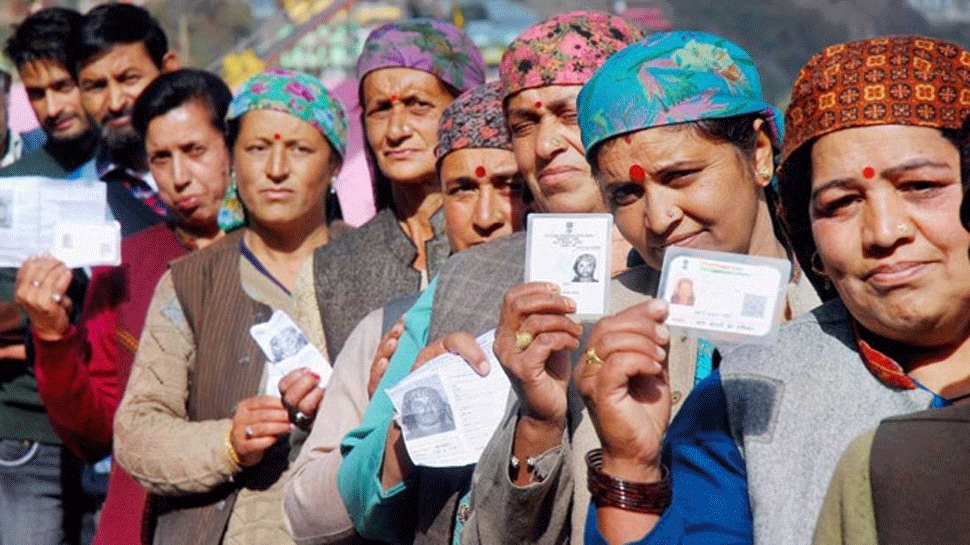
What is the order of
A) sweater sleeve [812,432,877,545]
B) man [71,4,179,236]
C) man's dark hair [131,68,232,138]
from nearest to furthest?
sweater sleeve [812,432,877,545], man's dark hair [131,68,232,138], man [71,4,179,236]

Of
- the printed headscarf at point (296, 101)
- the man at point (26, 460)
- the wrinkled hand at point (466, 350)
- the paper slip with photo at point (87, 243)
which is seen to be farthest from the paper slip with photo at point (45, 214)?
the wrinkled hand at point (466, 350)

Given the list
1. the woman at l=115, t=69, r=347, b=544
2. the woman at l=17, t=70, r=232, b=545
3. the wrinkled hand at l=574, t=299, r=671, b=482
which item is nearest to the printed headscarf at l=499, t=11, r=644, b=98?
the woman at l=115, t=69, r=347, b=544

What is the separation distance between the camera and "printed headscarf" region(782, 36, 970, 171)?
2.78 metres

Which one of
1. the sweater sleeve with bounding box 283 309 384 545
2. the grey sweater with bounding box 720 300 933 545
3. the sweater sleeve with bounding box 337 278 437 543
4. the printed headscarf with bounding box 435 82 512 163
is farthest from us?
the printed headscarf with bounding box 435 82 512 163

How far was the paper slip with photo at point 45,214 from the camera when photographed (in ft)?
19.4

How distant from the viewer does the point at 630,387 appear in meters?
2.77

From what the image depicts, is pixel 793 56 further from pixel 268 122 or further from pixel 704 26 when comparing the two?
pixel 268 122

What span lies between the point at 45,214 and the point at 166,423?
4.40 ft

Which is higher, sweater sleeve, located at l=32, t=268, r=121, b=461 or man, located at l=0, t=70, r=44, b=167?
man, located at l=0, t=70, r=44, b=167

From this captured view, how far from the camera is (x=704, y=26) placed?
13.0 meters

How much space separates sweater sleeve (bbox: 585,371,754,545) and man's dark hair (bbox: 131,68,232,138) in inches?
137

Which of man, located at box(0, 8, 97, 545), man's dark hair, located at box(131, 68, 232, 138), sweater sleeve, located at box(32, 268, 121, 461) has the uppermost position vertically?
man's dark hair, located at box(131, 68, 232, 138)

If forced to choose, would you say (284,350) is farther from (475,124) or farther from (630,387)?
(630,387)

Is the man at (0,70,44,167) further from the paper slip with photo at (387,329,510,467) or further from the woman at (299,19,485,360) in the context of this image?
the paper slip with photo at (387,329,510,467)
